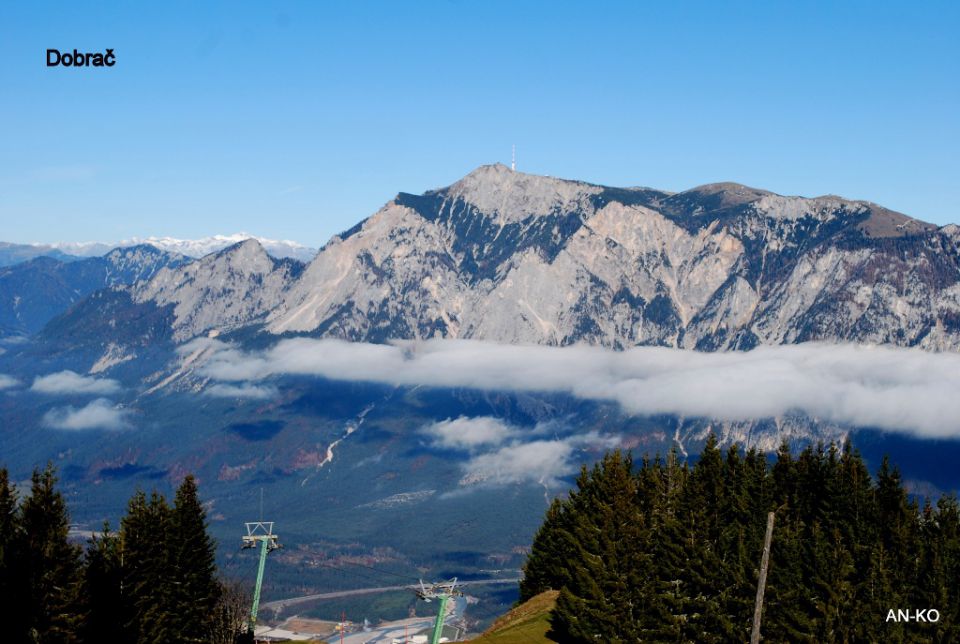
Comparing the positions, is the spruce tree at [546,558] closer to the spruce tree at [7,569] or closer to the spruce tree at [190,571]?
the spruce tree at [190,571]

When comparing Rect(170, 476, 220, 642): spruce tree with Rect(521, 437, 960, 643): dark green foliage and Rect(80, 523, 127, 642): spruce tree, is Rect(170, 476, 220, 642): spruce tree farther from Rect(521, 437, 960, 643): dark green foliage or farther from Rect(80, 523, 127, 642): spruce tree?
Rect(521, 437, 960, 643): dark green foliage

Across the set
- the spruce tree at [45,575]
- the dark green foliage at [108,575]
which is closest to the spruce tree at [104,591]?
the dark green foliage at [108,575]

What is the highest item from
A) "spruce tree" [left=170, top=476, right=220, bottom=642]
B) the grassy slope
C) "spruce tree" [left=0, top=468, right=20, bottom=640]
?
"spruce tree" [left=0, top=468, right=20, bottom=640]

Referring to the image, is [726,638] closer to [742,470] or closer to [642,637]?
[642,637]

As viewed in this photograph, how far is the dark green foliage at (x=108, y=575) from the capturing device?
292 feet

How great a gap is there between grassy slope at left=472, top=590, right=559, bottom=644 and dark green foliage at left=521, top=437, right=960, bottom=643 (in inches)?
155

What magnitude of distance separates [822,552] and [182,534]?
65440 millimetres

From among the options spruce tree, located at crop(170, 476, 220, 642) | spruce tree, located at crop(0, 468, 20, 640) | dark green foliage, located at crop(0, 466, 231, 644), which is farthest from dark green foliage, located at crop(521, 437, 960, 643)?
spruce tree, located at crop(0, 468, 20, 640)

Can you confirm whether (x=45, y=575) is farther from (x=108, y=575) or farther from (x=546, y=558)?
(x=546, y=558)

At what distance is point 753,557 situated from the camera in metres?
103

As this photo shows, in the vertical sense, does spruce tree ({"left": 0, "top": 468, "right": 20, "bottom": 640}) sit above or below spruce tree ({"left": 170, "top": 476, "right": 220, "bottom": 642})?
above

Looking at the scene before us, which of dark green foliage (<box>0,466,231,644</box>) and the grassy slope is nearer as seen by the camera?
dark green foliage (<box>0,466,231,644</box>)

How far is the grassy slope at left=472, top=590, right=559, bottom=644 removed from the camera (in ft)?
393

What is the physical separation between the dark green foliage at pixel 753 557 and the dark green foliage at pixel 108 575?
38294 mm
